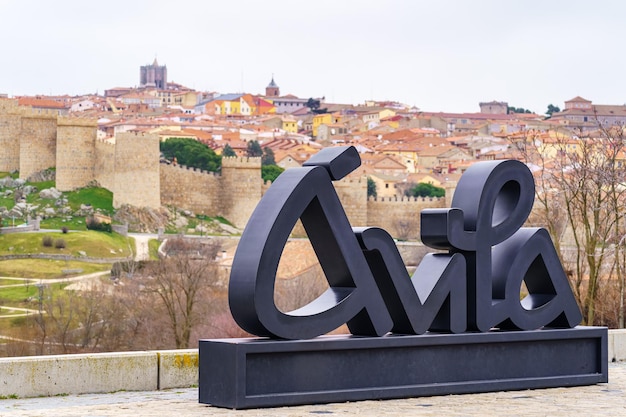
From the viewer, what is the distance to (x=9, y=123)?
7462cm

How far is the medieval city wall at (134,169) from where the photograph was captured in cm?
7025

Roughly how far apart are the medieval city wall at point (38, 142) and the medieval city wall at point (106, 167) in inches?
107

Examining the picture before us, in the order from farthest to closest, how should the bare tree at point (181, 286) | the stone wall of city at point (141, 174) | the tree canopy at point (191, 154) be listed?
the tree canopy at point (191, 154) → the stone wall of city at point (141, 174) → the bare tree at point (181, 286)

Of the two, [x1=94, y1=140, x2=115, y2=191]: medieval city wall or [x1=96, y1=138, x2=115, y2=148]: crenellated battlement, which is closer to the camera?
[x1=94, y1=140, x2=115, y2=191]: medieval city wall

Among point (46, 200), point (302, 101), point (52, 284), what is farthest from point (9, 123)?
point (302, 101)

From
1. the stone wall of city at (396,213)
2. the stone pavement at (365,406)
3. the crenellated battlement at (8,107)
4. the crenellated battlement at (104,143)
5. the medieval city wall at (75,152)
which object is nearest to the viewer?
the stone pavement at (365,406)

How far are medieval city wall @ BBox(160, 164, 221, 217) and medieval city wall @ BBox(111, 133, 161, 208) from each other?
2.56 metres

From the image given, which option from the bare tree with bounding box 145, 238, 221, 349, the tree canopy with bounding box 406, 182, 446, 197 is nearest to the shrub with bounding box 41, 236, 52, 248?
the bare tree with bounding box 145, 238, 221, 349

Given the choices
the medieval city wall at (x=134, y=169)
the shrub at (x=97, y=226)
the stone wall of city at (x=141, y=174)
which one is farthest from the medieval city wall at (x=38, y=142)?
the shrub at (x=97, y=226)

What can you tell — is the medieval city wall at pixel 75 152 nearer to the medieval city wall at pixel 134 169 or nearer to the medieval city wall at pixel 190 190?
the medieval city wall at pixel 134 169

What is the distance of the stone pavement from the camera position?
29.2 feet

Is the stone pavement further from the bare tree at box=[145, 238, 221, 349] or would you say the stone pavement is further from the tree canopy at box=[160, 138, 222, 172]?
the tree canopy at box=[160, 138, 222, 172]

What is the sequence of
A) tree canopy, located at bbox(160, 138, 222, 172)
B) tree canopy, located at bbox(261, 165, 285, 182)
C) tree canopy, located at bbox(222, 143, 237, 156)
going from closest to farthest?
tree canopy, located at bbox(261, 165, 285, 182) < tree canopy, located at bbox(160, 138, 222, 172) < tree canopy, located at bbox(222, 143, 237, 156)

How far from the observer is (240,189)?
75375mm
